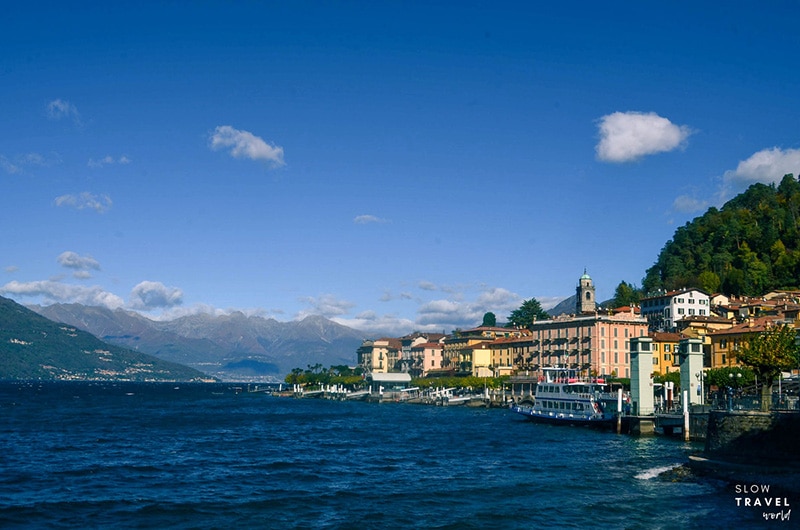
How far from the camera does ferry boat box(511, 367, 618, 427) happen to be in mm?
88562

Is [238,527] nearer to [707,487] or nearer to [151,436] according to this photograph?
[707,487]

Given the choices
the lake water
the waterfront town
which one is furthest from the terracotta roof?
the lake water

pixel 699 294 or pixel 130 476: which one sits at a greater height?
pixel 699 294

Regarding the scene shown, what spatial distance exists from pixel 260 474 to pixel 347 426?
1679 inches

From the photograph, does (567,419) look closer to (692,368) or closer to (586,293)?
(692,368)

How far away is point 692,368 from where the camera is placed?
249 ft

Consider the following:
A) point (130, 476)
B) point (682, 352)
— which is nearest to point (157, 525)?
point (130, 476)

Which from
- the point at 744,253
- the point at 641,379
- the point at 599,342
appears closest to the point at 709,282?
the point at 744,253

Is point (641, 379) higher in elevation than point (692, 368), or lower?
lower

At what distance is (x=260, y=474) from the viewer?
49906 millimetres

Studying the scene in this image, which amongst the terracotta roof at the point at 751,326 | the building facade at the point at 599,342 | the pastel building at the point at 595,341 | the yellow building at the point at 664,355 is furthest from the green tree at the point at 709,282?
the terracotta roof at the point at 751,326

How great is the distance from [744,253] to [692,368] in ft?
354

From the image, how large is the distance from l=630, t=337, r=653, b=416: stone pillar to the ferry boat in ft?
18.5

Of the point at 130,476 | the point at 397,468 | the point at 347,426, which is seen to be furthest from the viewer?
the point at 347,426
